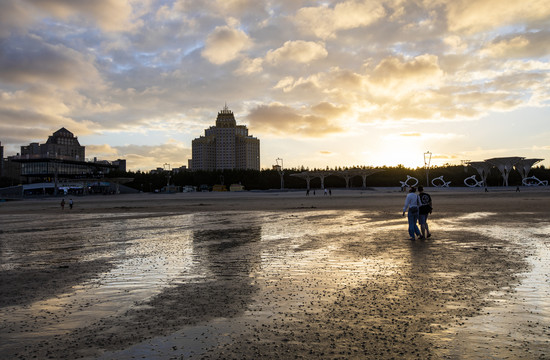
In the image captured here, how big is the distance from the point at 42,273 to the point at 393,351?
28.5 ft

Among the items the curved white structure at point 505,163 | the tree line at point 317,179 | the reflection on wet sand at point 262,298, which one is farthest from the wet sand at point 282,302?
the tree line at point 317,179

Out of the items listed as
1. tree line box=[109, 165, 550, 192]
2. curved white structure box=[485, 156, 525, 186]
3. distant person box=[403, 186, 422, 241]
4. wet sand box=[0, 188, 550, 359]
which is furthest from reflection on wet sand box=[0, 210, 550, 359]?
tree line box=[109, 165, 550, 192]

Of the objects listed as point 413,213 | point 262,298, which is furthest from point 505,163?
point 262,298

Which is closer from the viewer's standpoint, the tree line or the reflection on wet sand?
the reflection on wet sand

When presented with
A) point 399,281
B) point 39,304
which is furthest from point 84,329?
point 399,281

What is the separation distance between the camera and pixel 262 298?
21.5ft

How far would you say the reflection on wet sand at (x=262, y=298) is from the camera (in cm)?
453

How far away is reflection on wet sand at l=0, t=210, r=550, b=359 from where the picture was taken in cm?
453

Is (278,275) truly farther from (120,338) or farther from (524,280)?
(524,280)

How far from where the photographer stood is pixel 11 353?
4418mm

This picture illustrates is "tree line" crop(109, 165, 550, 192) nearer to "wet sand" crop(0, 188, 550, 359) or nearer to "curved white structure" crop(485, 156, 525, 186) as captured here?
"curved white structure" crop(485, 156, 525, 186)

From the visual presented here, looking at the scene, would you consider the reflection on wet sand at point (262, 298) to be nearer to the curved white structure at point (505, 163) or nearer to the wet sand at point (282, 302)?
the wet sand at point (282, 302)

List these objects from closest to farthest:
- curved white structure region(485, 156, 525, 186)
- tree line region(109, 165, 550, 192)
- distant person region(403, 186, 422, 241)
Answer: distant person region(403, 186, 422, 241) < curved white structure region(485, 156, 525, 186) < tree line region(109, 165, 550, 192)

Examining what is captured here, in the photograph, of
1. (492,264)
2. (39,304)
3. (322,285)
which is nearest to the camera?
(39,304)
